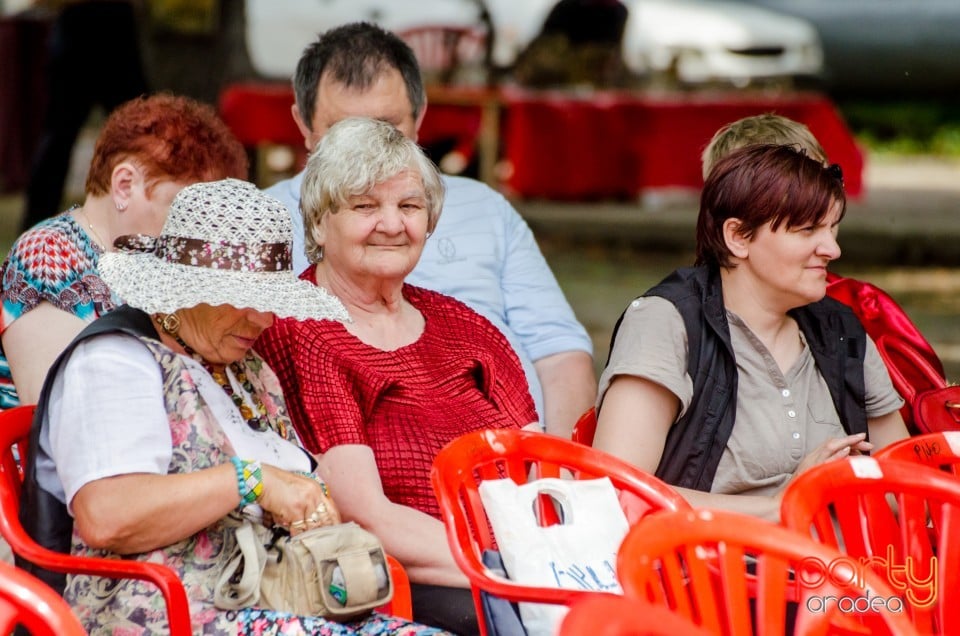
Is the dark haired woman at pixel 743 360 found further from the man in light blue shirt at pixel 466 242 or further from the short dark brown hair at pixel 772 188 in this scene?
the man in light blue shirt at pixel 466 242

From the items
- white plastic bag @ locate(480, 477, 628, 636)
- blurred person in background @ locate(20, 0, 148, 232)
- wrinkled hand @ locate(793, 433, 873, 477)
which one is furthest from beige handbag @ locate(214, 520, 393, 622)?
blurred person in background @ locate(20, 0, 148, 232)

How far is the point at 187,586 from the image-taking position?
2357mm

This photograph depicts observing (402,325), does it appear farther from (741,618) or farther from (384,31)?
(741,618)

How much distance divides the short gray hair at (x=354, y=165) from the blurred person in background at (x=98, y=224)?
1.07ft

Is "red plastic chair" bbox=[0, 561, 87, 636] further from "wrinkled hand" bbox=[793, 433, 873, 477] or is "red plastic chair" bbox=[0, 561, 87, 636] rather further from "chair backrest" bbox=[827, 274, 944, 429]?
"chair backrest" bbox=[827, 274, 944, 429]

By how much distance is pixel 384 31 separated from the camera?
3727 mm

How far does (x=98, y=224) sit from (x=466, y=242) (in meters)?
1.01

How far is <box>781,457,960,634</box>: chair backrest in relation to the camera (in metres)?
2.30

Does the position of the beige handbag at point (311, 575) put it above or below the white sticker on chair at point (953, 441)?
below

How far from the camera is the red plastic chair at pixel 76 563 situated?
223 cm

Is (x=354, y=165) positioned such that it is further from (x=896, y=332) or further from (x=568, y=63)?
(x=568, y=63)

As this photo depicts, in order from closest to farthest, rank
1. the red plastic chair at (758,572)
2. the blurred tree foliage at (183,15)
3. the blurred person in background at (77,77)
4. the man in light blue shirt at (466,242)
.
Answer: the red plastic chair at (758,572) < the man in light blue shirt at (466,242) < the blurred person in background at (77,77) < the blurred tree foliage at (183,15)

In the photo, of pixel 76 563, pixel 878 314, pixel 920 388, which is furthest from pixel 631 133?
pixel 76 563

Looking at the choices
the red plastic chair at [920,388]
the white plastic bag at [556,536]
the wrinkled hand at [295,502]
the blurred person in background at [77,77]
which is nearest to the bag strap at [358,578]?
the wrinkled hand at [295,502]
